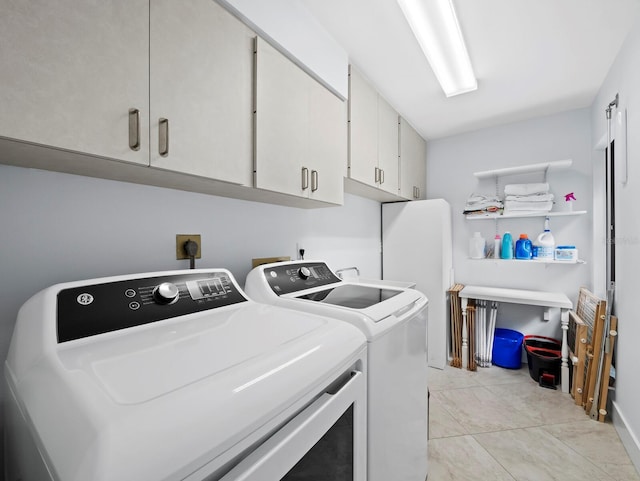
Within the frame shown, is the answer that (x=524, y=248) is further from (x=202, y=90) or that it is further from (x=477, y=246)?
(x=202, y=90)

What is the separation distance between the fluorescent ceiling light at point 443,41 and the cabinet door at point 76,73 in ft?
4.25

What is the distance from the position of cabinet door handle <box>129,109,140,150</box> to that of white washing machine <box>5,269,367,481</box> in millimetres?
424

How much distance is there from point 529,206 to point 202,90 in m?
3.03

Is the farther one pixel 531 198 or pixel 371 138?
pixel 531 198

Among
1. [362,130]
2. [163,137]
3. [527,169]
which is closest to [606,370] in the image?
[527,169]

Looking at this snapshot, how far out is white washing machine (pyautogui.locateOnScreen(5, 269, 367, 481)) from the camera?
0.42m

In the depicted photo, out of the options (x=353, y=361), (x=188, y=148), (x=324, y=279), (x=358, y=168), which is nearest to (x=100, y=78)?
(x=188, y=148)

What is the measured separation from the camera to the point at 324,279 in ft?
5.53

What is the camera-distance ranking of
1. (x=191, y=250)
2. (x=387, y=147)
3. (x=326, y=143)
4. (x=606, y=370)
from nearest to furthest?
(x=191, y=250) → (x=326, y=143) → (x=606, y=370) → (x=387, y=147)

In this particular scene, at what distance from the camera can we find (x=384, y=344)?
994 millimetres

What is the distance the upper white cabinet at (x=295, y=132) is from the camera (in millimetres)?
1256

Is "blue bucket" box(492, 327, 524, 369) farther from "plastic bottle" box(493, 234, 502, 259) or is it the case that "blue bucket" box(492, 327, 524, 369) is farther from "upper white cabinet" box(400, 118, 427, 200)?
"upper white cabinet" box(400, 118, 427, 200)

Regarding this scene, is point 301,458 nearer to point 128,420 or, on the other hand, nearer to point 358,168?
Answer: point 128,420

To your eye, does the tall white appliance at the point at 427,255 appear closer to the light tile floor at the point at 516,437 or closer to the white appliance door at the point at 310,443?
the light tile floor at the point at 516,437
